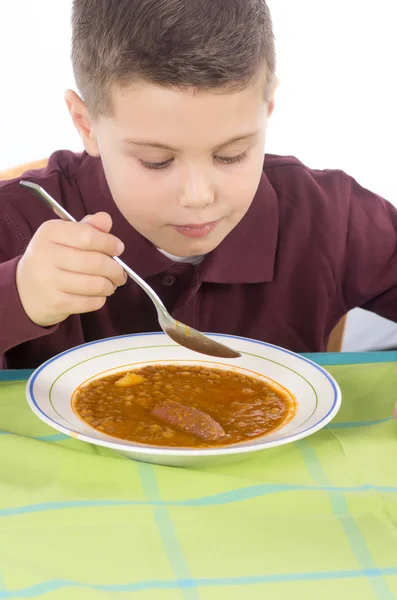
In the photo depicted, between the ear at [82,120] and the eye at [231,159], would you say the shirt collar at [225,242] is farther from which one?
the eye at [231,159]

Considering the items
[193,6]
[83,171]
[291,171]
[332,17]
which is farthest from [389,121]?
[193,6]

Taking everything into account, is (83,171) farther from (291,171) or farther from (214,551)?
(214,551)

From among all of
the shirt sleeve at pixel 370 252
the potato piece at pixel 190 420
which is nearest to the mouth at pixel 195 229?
the potato piece at pixel 190 420

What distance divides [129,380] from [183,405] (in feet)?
0.40

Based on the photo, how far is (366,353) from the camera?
4.21ft

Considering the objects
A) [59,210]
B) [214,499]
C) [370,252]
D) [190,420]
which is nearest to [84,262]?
[59,210]

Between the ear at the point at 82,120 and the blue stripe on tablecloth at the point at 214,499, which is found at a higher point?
the ear at the point at 82,120

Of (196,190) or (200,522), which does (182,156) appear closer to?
(196,190)

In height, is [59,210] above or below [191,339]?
above

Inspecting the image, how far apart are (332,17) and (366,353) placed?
230 centimetres

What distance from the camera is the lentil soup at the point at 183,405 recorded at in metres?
0.92

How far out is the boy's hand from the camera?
1.01m

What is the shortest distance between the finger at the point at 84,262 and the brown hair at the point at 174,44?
24 centimetres

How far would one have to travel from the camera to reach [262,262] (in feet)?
4.87
